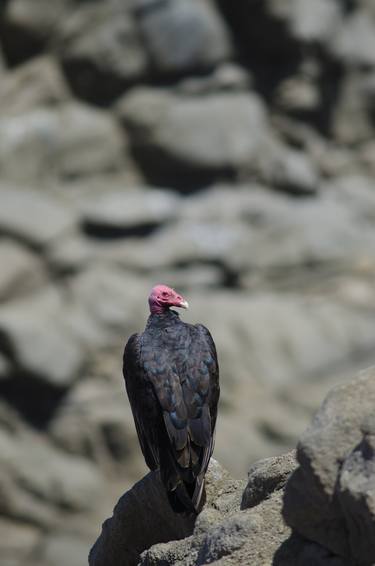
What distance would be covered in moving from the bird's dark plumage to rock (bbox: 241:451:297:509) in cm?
31

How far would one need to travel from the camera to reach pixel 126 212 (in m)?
18.3

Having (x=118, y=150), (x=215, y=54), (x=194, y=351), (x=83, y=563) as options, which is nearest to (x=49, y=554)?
(x=83, y=563)

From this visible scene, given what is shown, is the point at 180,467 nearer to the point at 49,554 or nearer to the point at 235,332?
the point at 49,554

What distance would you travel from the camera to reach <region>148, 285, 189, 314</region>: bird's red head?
7.00m

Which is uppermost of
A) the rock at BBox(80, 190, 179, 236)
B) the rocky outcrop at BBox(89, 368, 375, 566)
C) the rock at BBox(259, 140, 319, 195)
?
the rock at BBox(259, 140, 319, 195)

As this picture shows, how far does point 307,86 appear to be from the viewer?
65.1 ft

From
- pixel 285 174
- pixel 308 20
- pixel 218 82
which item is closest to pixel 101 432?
pixel 285 174

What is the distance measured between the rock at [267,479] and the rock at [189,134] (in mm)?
13731

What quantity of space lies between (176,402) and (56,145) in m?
13.6

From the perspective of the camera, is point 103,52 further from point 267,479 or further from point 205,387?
point 267,479

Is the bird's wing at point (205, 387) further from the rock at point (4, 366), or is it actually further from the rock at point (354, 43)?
the rock at point (354, 43)

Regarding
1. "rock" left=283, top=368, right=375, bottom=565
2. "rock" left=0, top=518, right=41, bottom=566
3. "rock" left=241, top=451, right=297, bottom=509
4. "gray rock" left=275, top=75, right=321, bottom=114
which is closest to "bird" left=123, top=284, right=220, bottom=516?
"rock" left=241, top=451, right=297, bottom=509

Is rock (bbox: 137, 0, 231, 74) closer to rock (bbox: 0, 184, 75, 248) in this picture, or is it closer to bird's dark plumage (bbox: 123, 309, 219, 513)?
rock (bbox: 0, 184, 75, 248)

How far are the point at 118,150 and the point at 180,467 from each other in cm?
1393
